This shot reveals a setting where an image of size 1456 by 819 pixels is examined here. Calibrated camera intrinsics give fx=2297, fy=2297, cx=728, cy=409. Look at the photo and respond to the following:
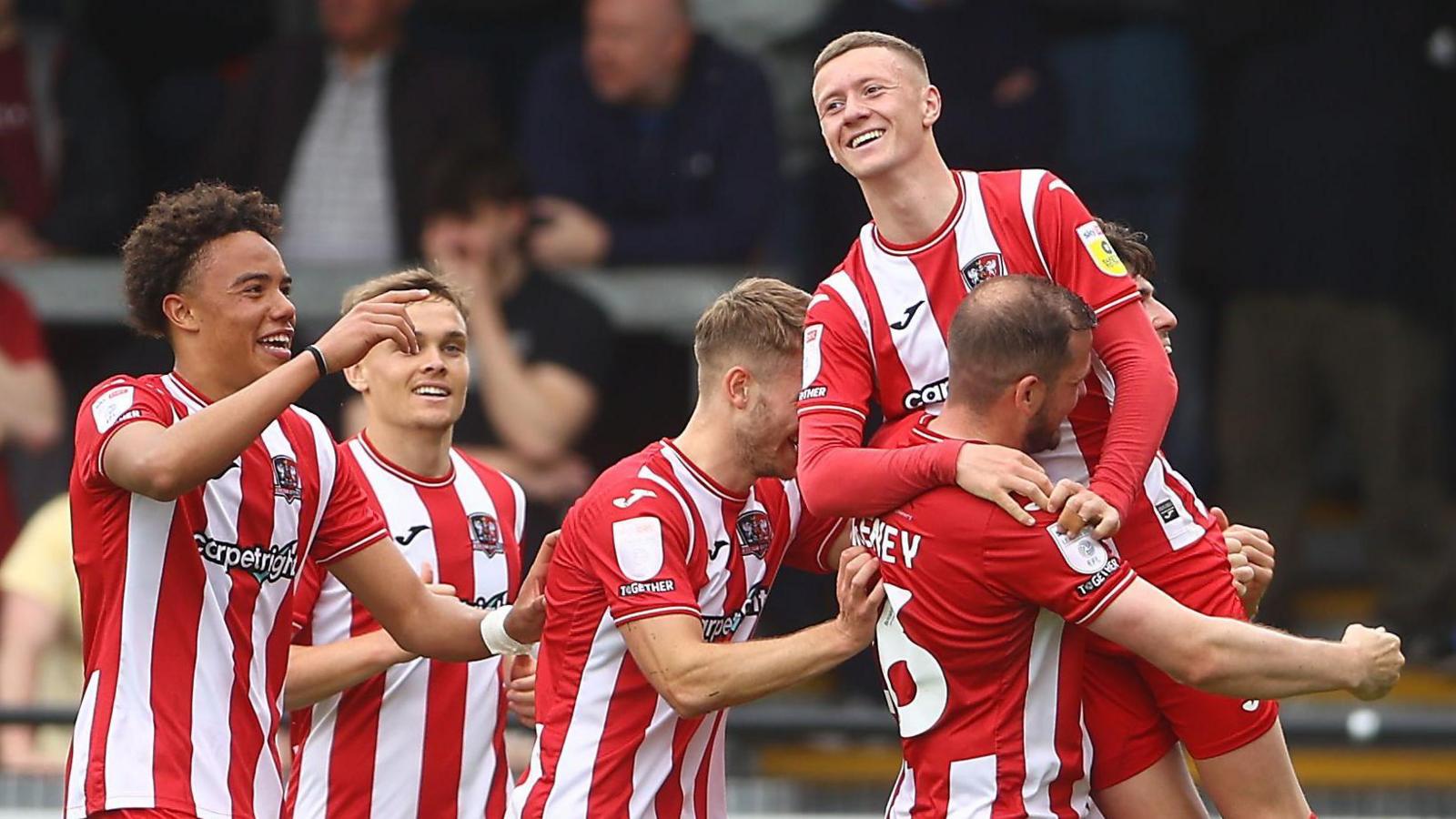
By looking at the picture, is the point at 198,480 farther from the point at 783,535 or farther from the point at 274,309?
the point at 783,535

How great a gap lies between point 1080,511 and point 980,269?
0.63 meters

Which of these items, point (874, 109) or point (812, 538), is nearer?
point (874, 109)

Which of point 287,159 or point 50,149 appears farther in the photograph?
point 50,149

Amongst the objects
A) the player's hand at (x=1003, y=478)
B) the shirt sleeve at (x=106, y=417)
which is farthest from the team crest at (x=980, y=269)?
the shirt sleeve at (x=106, y=417)

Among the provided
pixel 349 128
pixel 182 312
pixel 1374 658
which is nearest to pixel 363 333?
pixel 182 312

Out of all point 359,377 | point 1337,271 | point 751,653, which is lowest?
point 751,653

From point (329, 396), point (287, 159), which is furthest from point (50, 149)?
point (329, 396)

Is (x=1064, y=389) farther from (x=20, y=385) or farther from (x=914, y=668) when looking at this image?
(x=20, y=385)

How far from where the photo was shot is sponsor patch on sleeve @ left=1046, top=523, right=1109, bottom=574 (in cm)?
430

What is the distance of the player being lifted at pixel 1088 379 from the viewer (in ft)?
15.1

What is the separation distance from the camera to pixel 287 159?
28.5 feet

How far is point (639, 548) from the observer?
470cm

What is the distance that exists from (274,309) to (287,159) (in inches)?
161

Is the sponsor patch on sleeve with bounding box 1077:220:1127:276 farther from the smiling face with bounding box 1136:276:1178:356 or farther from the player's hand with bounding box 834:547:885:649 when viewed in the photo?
the player's hand with bounding box 834:547:885:649
